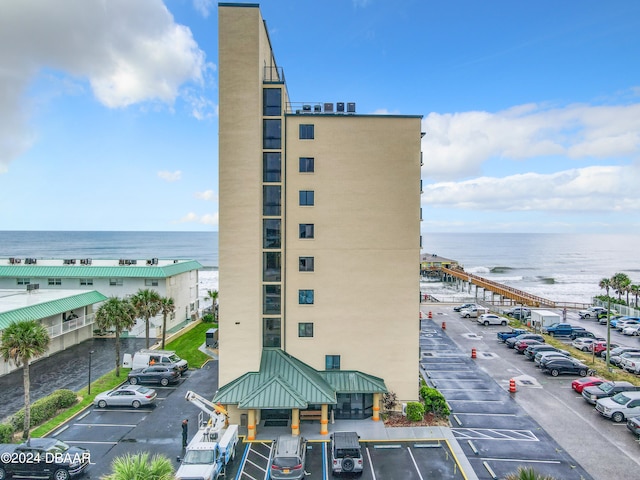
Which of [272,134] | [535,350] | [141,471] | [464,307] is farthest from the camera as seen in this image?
[464,307]

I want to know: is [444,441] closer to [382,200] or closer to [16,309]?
[382,200]

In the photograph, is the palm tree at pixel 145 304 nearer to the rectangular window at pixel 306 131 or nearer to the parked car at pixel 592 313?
the rectangular window at pixel 306 131

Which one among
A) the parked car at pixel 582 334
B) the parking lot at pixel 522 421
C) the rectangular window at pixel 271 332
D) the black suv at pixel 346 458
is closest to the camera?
the black suv at pixel 346 458

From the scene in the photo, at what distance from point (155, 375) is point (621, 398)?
3302cm

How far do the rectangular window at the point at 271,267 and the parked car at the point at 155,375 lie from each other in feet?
42.4

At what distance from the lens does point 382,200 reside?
2508 centimetres

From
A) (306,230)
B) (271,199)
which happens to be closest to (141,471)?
(306,230)

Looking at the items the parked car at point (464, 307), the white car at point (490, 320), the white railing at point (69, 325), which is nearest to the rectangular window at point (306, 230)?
the white railing at point (69, 325)

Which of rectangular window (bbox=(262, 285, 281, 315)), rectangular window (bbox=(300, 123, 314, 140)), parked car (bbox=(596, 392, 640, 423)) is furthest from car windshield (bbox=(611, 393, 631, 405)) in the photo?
rectangular window (bbox=(300, 123, 314, 140))

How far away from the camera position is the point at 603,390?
26.6 metres

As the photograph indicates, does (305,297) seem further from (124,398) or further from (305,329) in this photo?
(124,398)

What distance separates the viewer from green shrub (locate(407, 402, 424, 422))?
23.5 m

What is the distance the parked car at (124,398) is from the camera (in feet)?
86.0

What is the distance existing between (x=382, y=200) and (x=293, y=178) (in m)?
5.98
